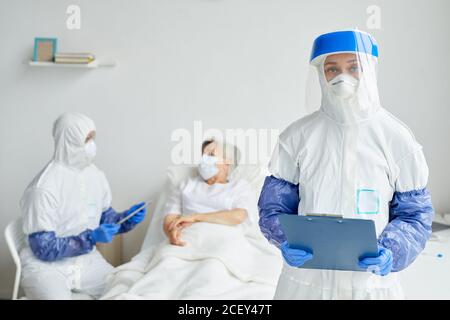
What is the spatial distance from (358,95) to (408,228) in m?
0.33

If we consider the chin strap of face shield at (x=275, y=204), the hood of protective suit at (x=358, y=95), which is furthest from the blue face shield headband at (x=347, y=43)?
the chin strap of face shield at (x=275, y=204)

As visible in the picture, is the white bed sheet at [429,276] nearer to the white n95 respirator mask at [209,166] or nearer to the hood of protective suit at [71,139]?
the white n95 respirator mask at [209,166]

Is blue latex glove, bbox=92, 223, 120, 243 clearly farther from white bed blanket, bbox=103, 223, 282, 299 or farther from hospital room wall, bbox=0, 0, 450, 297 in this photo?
hospital room wall, bbox=0, 0, 450, 297

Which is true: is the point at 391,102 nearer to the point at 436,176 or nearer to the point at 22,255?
the point at 436,176

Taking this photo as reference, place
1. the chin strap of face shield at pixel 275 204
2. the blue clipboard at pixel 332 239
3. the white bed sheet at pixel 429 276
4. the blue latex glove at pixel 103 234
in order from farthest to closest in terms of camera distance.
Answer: the blue latex glove at pixel 103 234, the white bed sheet at pixel 429 276, the chin strap of face shield at pixel 275 204, the blue clipboard at pixel 332 239

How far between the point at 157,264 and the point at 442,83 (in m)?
1.81

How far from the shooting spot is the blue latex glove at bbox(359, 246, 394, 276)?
114 cm

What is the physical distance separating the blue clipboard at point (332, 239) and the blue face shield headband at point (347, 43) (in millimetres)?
410

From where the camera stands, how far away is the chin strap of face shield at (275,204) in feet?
4.31

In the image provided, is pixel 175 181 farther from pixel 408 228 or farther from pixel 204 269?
pixel 408 228

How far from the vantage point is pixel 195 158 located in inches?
127

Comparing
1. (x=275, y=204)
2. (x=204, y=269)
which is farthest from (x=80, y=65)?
(x=275, y=204)

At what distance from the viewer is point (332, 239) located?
1.15m
